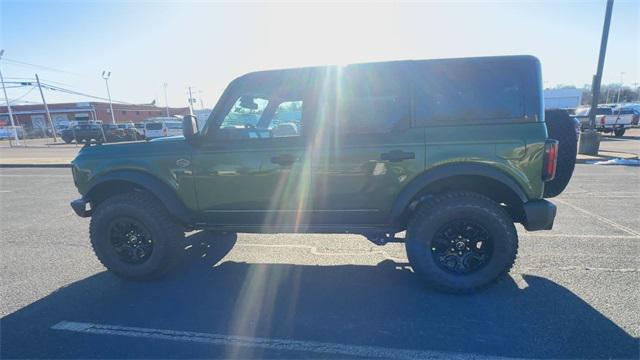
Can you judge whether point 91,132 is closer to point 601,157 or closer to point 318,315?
point 318,315

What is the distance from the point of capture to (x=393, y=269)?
361cm

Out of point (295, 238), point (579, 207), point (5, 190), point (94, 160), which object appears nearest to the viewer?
point (94, 160)

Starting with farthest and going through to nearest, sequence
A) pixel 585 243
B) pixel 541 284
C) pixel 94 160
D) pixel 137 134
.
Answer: pixel 137 134, pixel 585 243, pixel 94 160, pixel 541 284

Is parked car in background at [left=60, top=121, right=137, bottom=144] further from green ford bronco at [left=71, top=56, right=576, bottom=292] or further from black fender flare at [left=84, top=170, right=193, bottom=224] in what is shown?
green ford bronco at [left=71, top=56, right=576, bottom=292]

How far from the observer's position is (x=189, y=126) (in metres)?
3.17

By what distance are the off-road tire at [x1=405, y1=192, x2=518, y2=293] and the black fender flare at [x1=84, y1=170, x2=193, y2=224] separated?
7.62 ft

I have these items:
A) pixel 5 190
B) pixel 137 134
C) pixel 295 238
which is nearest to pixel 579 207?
pixel 295 238

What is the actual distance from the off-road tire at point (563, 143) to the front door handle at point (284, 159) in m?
2.59

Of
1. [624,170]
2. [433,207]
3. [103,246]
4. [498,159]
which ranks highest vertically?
[498,159]

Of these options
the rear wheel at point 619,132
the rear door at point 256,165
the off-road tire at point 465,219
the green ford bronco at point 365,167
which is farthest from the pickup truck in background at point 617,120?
the rear door at point 256,165

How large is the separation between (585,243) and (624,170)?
7.32 meters

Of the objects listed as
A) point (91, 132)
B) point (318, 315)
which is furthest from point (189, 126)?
point (91, 132)

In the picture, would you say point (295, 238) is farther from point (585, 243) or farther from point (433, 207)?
point (585, 243)

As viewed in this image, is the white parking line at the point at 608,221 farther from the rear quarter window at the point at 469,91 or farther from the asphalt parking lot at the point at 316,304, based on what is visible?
the rear quarter window at the point at 469,91
